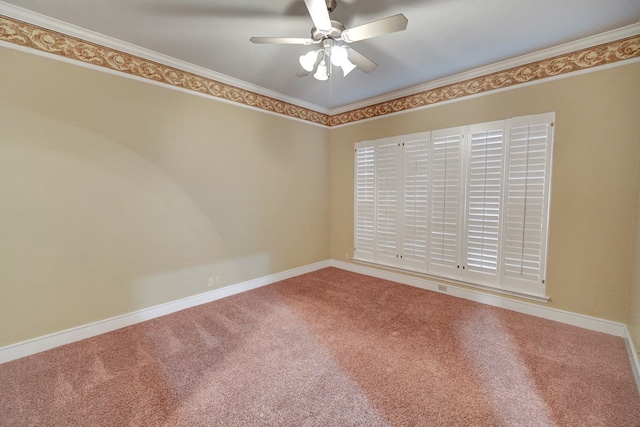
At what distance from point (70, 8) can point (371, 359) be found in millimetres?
3584

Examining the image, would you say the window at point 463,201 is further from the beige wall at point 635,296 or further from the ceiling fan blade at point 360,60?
the ceiling fan blade at point 360,60

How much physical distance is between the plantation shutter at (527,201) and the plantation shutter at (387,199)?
1.34m

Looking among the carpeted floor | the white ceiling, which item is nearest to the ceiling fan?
the white ceiling

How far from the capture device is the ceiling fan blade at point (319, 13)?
1500 millimetres

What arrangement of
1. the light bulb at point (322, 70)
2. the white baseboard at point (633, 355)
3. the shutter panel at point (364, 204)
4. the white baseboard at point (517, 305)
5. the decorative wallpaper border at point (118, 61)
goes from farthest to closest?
the shutter panel at point (364, 204)
the white baseboard at point (517, 305)
the light bulb at point (322, 70)
the decorative wallpaper border at point (118, 61)
the white baseboard at point (633, 355)

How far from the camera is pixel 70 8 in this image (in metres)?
1.99

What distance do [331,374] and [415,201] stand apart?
2.50 m

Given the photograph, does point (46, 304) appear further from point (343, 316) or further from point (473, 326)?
point (473, 326)

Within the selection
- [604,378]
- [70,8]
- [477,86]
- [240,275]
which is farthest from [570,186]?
[70,8]

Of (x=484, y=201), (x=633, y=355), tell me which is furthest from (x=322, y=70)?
(x=633, y=355)

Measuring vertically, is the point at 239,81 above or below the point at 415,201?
above

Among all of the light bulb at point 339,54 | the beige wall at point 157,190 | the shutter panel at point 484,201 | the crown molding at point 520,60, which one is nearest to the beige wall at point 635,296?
the beige wall at point 157,190

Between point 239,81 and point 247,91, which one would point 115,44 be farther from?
point 247,91

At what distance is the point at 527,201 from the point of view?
2.74 meters
